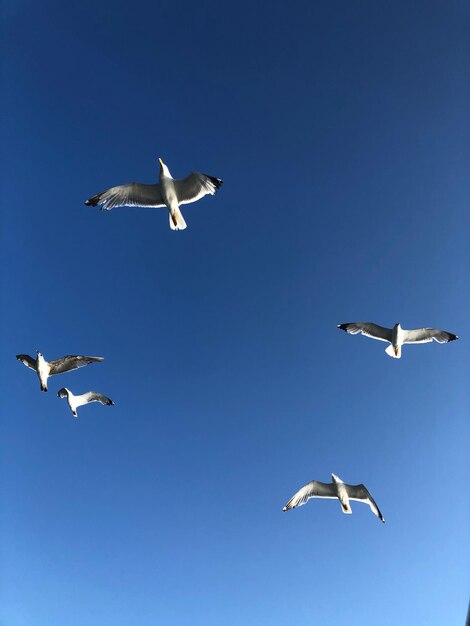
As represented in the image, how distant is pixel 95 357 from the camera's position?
15.0 m

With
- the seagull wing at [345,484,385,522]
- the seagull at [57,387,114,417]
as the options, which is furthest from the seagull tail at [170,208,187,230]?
the seagull wing at [345,484,385,522]

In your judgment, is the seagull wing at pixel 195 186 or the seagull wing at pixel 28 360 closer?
the seagull wing at pixel 195 186

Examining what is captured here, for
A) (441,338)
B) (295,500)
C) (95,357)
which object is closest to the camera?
(95,357)

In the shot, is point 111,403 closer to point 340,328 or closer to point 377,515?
point 340,328

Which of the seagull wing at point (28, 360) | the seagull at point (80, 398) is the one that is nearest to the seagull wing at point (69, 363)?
the seagull wing at point (28, 360)

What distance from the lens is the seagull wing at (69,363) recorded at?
49.2 ft

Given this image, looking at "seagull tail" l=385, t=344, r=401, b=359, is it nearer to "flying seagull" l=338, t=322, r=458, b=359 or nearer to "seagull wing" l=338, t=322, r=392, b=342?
"flying seagull" l=338, t=322, r=458, b=359

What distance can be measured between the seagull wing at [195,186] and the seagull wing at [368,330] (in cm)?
557

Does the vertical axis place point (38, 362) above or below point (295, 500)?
above

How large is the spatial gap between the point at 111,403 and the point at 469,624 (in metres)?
29.2

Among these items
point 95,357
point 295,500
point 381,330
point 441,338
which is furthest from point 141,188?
point 295,500

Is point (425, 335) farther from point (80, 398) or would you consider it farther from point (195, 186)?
point (80, 398)

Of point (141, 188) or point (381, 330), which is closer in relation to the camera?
point (141, 188)

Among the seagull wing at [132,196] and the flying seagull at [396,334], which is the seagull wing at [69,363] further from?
the flying seagull at [396,334]
